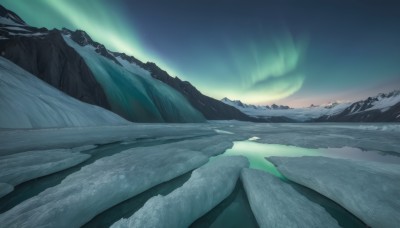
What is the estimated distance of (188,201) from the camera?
16.1ft

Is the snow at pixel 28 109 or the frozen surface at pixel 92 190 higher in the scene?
the snow at pixel 28 109

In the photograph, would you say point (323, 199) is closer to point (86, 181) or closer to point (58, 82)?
point (86, 181)

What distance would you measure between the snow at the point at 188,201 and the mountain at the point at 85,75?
167 feet

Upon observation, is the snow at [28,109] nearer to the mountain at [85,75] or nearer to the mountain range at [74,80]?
the mountain range at [74,80]

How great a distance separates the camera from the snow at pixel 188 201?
13.0ft

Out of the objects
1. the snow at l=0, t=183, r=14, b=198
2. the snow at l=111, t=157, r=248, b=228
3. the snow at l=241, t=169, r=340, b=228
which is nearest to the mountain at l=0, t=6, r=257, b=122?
the snow at l=0, t=183, r=14, b=198

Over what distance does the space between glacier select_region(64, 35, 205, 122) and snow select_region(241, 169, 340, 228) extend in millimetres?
56488

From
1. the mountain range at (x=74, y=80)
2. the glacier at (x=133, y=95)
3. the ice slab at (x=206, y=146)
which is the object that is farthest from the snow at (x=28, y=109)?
the glacier at (x=133, y=95)

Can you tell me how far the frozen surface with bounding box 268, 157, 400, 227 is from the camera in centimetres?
453

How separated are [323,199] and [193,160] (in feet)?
17.6

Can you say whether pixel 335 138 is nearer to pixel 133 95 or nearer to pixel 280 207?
pixel 280 207

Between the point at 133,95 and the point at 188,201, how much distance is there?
223 ft

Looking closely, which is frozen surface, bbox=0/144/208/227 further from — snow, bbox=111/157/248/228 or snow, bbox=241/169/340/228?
snow, bbox=241/169/340/228

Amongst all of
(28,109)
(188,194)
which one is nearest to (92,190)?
(188,194)
